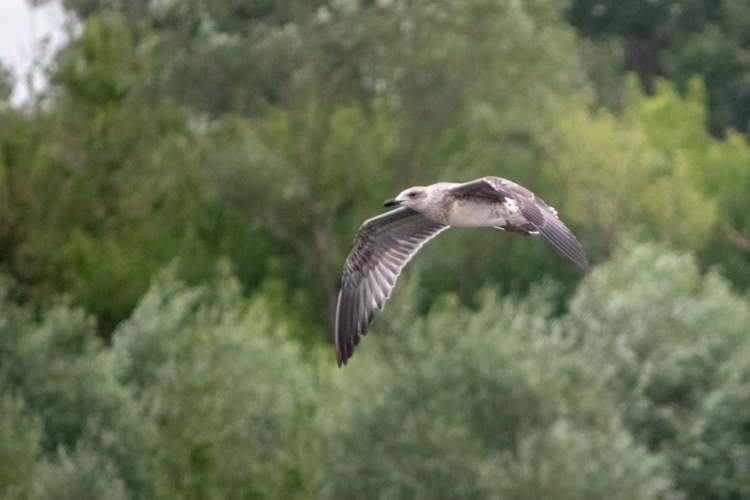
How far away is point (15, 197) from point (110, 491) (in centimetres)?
791

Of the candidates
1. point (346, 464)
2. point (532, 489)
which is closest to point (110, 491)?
point (346, 464)

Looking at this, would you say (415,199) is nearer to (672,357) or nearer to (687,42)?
(672,357)

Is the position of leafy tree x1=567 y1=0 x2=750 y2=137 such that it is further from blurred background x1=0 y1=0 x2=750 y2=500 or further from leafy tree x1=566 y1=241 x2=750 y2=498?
leafy tree x1=566 y1=241 x2=750 y2=498

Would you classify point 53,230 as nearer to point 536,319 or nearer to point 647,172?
point 536,319

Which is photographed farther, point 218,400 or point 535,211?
point 218,400

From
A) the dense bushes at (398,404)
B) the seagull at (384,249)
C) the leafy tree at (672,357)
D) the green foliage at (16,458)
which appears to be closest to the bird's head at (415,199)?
the seagull at (384,249)

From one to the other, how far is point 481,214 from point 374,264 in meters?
1.48

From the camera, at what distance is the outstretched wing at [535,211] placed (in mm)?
6465

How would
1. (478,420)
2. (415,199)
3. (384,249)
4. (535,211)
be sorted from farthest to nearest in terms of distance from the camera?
1. (478,420)
2. (384,249)
3. (415,199)
4. (535,211)

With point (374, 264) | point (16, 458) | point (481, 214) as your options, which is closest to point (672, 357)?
point (16, 458)

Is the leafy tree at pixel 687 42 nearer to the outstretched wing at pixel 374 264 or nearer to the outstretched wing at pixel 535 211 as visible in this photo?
the outstretched wing at pixel 374 264

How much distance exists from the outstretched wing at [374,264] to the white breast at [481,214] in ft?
3.28

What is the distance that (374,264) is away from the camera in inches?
349

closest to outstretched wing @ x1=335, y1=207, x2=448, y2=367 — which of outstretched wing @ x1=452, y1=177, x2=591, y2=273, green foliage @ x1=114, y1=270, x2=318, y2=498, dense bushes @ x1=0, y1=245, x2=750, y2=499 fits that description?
outstretched wing @ x1=452, y1=177, x2=591, y2=273
